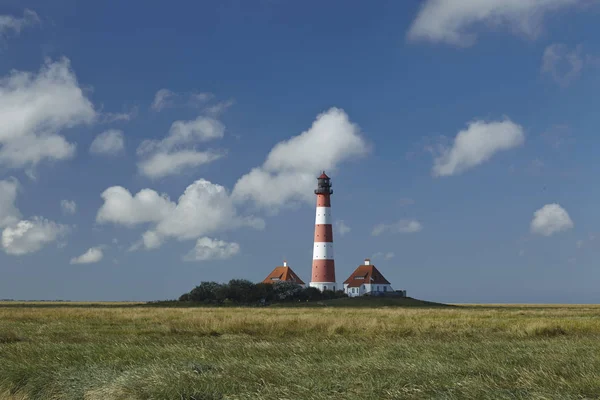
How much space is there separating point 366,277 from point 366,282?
38.7 inches

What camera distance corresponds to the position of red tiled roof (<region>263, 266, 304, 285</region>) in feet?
301

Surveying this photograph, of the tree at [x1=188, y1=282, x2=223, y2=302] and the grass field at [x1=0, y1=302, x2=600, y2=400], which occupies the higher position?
the tree at [x1=188, y1=282, x2=223, y2=302]

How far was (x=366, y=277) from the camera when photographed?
9019 centimetres

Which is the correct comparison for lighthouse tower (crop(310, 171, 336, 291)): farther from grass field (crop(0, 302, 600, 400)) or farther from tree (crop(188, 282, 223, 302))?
grass field (crop(0, 302, 600, 400))

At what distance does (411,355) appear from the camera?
1189 centimetres

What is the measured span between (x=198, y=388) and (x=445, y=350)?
5653mm

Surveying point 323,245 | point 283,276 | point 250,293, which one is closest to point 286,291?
point 250,293

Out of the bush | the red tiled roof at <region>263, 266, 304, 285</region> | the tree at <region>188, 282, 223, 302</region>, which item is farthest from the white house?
the tree at <region>188, 282, 223, 302</region>

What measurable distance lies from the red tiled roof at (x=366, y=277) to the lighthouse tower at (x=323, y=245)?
50.3 feet


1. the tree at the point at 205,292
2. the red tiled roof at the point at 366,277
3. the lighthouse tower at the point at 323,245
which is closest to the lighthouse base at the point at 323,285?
the lighthouse tower at the point at 323,245

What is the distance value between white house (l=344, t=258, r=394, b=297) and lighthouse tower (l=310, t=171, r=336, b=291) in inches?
566

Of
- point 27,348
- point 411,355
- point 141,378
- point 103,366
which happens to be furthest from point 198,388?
point 27,348

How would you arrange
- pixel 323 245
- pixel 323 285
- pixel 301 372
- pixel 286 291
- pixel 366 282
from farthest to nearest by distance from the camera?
pixel 366 282, pixel 286 291, pixel 323 285, pixel 323 245, pixel 301 372

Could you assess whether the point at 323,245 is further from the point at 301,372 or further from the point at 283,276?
the point at 301,372
